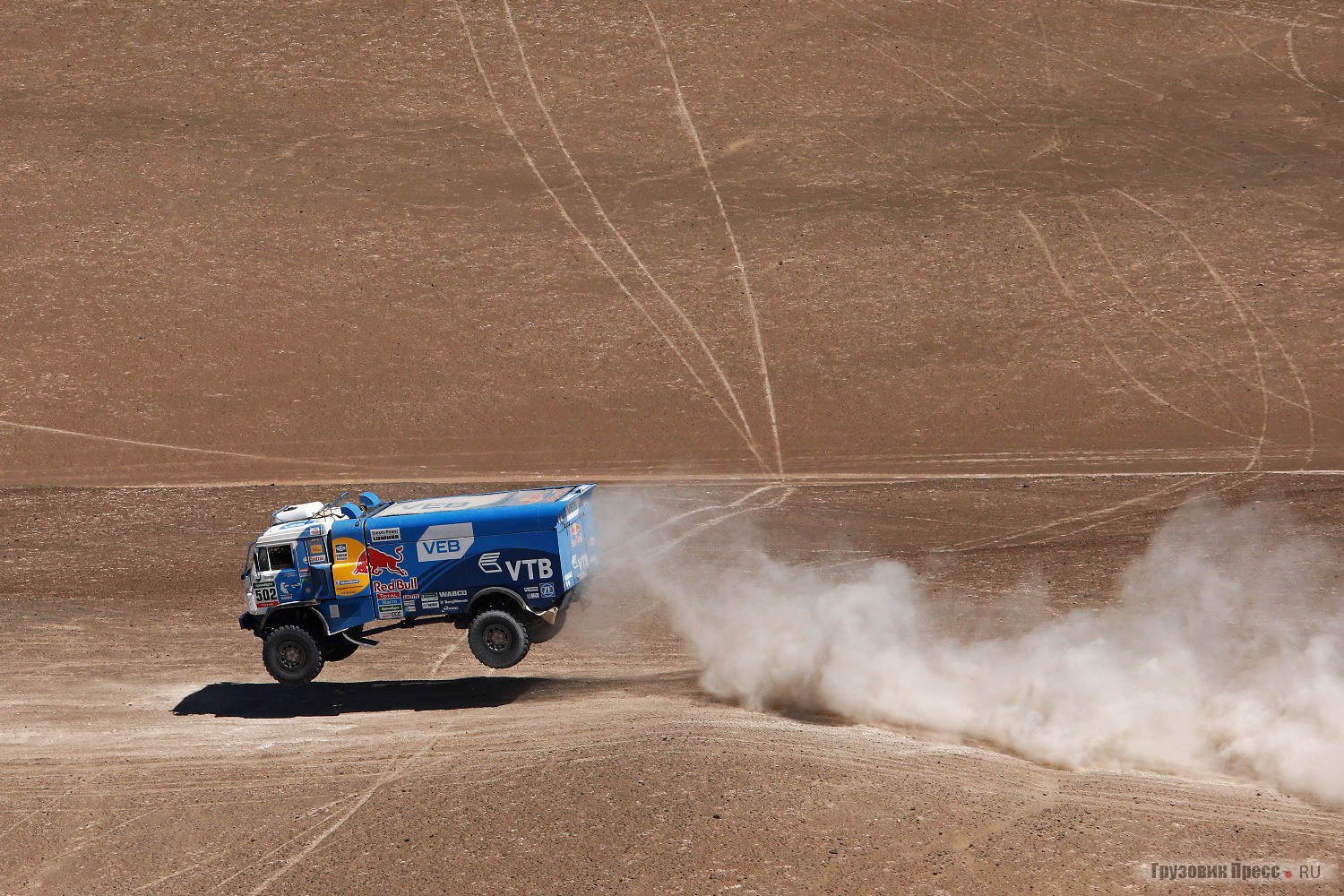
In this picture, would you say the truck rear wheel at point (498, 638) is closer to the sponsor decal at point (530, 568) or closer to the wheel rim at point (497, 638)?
the wheel rim at point (497, 638)

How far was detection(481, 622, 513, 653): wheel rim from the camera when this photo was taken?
18656 mm

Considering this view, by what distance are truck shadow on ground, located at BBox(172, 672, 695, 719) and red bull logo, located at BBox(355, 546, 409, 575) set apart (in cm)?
215

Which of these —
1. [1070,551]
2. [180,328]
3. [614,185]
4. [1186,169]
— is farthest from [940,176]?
[180,328]

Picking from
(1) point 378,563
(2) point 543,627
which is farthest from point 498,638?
(1) point 378,563

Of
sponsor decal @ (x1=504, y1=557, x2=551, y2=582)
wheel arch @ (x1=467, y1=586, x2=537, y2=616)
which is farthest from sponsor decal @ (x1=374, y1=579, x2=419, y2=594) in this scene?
sponsor decal @ (x1=504, y1=557, x2=551, y2=582)

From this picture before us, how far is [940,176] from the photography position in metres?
40.7

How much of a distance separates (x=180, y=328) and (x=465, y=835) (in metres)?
26.8

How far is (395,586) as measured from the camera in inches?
746

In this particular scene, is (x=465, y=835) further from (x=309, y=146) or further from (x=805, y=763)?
(x=309, y=146)

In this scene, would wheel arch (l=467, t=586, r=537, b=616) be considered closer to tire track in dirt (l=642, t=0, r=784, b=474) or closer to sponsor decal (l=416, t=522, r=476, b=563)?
sponsor decal (l=416, t=522, r=476, b=563)

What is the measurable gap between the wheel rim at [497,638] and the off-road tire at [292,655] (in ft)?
9.15

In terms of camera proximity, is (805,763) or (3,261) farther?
(3,261)

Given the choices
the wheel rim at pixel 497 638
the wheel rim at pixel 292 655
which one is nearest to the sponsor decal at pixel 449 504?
the wheel rim at pixel 497 638

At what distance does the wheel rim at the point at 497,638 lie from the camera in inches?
734
